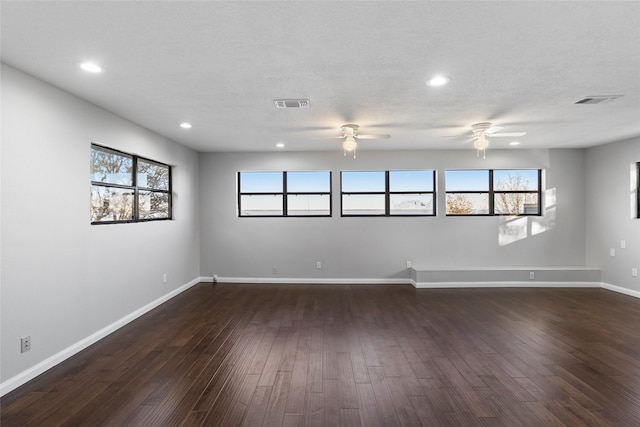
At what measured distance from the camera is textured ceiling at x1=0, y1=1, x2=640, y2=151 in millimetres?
Answer: 1913

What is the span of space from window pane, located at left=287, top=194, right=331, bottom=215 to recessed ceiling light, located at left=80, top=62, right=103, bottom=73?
4122mm

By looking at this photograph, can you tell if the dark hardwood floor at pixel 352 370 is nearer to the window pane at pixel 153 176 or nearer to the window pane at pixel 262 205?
the window pane at pixel 153 176

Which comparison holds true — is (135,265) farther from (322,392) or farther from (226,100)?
(322,392)

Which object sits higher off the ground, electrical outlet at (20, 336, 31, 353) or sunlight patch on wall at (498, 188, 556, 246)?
sunlight patch on wall at (498, 188, 556, 246)

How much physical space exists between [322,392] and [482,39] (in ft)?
8.94

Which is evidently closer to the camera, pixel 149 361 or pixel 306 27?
pixel 306 27

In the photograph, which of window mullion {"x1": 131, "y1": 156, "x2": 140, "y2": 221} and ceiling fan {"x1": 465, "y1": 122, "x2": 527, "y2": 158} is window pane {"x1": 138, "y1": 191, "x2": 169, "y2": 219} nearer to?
window mullion {"x1": 131, "y1": 156, "x2": 140, "y2": 221}

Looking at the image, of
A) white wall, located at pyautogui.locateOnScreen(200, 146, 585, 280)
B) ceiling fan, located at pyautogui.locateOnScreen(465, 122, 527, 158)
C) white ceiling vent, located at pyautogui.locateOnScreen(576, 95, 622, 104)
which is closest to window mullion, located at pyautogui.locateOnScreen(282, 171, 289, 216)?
white wall, located at pyautogui.locateOnScreen(200, 146, 585, 280)

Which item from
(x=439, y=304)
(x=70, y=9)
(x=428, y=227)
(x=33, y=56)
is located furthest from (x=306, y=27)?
(x=428, y=227)

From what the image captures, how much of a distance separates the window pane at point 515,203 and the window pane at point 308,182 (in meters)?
3.30

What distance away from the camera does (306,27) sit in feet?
6.74

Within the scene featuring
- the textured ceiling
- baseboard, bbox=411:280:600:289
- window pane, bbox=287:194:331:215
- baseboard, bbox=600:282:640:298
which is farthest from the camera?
window pane, bbox=287:194:331:215

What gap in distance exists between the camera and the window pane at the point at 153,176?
4766 mm

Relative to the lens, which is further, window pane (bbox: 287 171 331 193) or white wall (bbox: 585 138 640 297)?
window pane (bbox: 287 171 331 193)
